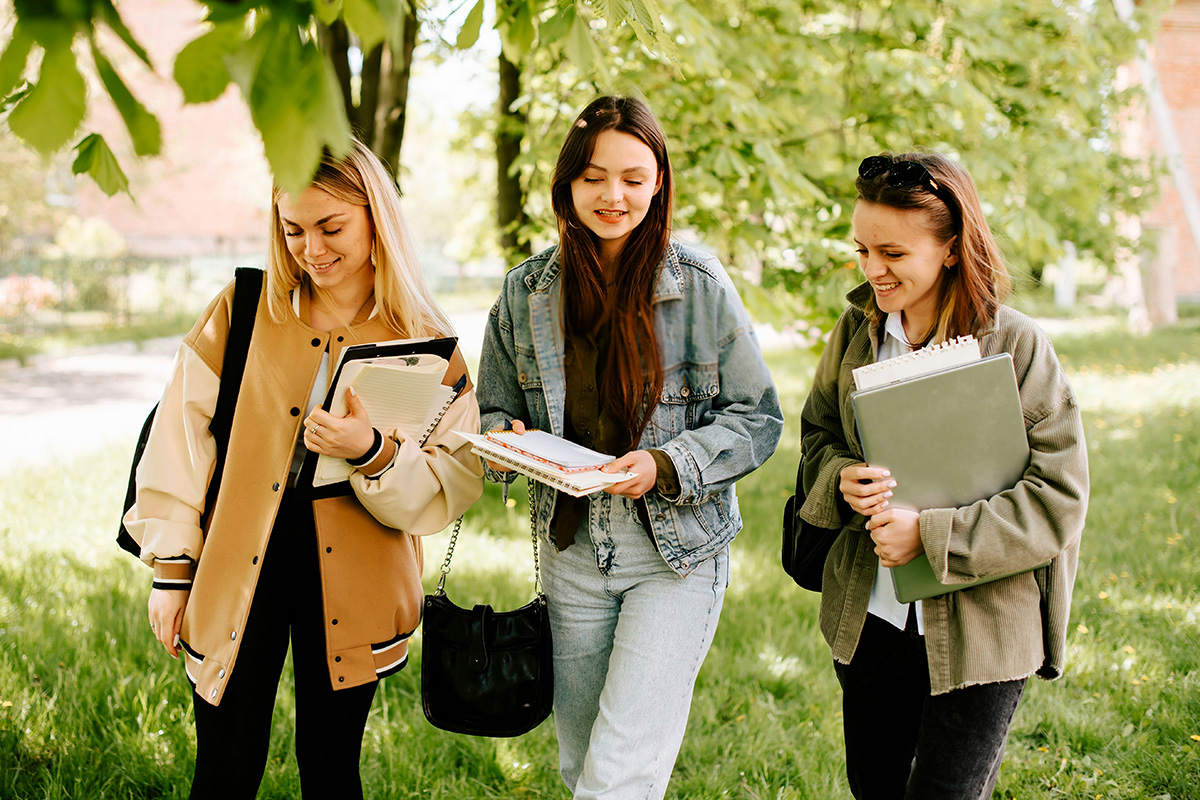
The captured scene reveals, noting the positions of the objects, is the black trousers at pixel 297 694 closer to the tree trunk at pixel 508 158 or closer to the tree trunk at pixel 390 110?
the tree trunk at pixel 390 110

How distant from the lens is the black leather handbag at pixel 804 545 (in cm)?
257

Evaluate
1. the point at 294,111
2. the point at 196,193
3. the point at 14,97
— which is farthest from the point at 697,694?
the point at 196,193

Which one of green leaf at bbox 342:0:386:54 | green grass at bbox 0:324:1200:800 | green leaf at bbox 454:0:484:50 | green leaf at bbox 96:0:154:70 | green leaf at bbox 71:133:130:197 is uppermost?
green leaf at bbox 454:0:484:50

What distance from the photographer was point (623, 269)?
8.23 feet

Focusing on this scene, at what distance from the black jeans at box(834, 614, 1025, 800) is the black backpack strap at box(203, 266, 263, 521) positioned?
1.71 metres

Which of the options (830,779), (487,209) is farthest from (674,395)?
(487,209)

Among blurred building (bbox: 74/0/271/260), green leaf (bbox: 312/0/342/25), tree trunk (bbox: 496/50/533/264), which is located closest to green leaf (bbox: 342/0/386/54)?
green leaf (bbox: 312/0/342/25)

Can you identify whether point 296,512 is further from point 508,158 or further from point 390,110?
point 508,158

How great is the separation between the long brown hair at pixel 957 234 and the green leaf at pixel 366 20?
136 cm

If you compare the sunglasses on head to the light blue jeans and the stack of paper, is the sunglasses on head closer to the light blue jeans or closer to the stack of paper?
the light blue jeans

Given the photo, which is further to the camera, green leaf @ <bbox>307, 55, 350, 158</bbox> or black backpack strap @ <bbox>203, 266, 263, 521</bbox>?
black backpack strap @ <bbox>203, 266, 263, 521</bbox>

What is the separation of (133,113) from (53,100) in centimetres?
11

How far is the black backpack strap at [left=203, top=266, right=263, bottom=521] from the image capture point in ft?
7.77

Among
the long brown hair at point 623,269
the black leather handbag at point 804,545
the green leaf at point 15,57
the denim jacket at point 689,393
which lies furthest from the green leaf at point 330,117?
the black leather handbag at point 804,545
